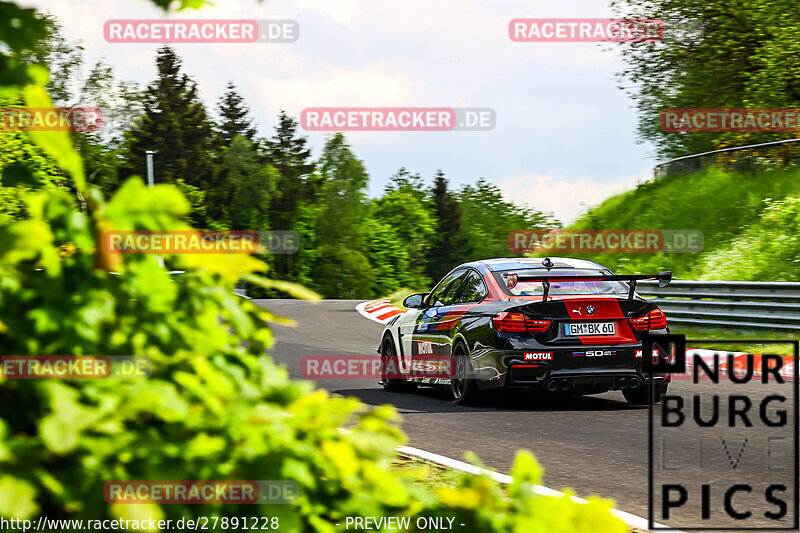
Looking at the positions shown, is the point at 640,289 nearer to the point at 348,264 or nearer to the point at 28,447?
the point at 28,447

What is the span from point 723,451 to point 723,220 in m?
20.4

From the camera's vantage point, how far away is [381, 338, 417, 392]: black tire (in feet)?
39.1

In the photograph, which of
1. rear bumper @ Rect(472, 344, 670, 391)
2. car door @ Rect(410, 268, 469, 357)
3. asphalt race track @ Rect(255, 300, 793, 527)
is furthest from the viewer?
car door @ Rect(410, 268, 469, 357)

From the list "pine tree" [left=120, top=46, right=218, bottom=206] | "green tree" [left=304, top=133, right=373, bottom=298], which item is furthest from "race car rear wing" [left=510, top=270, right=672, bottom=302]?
"green tree" [left=304, top=133, right=373, bottom=298]

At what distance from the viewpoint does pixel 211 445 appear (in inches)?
68.9

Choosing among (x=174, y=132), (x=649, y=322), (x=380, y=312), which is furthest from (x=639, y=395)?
(x=174, y=132)

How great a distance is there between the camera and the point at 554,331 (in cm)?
963

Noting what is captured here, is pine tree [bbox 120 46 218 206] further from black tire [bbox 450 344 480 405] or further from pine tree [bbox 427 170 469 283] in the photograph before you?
black tire [bbox 450 344 480 405]

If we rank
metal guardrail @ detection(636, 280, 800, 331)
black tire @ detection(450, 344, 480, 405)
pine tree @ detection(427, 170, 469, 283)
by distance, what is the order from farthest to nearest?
pine tree @ detection(427, 170, 469, 283) → metal guardrail @ detection(636, 280, 800, 331) → black tire @ detection(450, 344, 480, 405)

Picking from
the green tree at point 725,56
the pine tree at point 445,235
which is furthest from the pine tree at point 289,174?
the green tree at point 725,56

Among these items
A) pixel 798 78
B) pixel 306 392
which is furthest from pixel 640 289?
pixel 306 392

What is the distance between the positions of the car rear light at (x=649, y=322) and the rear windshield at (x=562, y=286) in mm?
319

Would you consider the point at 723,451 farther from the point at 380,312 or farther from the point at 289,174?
the point at 289,174

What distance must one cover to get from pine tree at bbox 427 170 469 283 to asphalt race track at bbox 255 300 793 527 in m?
111
